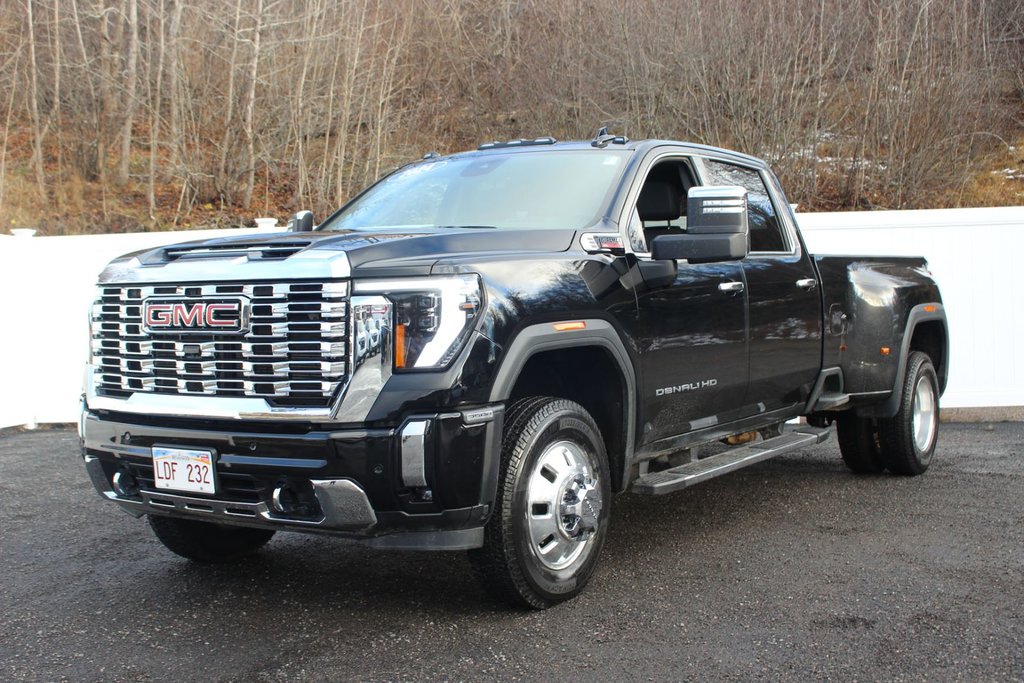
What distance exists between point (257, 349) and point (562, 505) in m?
1.40

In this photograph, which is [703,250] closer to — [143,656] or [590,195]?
[590,195]

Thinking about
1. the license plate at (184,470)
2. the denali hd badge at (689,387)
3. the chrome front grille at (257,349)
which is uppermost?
the chrome front grille at (257,349)

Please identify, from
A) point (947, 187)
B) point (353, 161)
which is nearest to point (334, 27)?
point (353, 161)

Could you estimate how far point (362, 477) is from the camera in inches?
150

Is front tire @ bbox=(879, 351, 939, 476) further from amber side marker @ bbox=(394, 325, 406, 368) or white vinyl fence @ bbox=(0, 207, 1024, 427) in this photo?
amber side marker @ bbox=(394, 325, 406, 368)

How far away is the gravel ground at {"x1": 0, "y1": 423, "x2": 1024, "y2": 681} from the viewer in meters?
3.80

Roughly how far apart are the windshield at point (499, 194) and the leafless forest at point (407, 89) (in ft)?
34.6

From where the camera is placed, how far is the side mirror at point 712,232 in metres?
4.81

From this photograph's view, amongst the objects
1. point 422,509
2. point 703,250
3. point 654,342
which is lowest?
point 422,509

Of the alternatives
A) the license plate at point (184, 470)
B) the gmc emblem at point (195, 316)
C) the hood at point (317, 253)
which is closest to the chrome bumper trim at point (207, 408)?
the license plate at point (184, 470)

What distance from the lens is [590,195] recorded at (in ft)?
16.9

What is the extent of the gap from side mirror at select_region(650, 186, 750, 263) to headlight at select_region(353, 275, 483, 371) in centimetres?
136

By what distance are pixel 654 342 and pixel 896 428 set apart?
9.77 feet

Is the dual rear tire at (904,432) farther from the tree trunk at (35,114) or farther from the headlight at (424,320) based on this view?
the tree trunk at (35,114)
